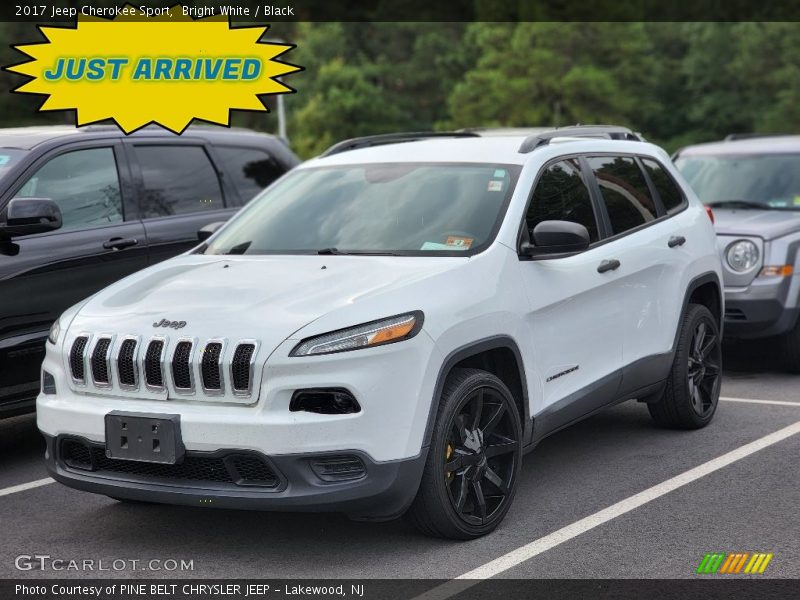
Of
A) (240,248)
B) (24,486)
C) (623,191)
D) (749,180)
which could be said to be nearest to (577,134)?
(623,191)

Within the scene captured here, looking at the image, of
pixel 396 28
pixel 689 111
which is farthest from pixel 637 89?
pixel 396 28

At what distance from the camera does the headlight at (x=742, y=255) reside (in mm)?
9312

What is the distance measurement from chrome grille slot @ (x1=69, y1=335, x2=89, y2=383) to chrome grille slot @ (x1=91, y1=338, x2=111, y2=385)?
0.23 feet

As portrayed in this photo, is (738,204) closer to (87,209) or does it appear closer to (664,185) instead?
(664,185)

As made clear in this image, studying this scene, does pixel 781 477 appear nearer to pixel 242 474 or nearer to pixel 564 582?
pixel 564 582

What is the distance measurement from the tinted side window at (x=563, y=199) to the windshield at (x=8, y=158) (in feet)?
10.6

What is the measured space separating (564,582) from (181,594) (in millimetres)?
1517

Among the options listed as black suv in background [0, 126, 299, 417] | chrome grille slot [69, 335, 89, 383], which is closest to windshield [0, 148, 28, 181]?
black suv in background [0, 126, 299, 417]

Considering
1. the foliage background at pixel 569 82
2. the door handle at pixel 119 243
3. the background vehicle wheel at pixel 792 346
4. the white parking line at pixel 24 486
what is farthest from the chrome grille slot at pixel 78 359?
the foliage background at pixel 569 82

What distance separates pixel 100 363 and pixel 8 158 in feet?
8.84

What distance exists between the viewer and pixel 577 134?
6941 mm

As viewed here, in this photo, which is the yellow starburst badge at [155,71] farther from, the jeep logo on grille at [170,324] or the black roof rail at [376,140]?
the jeep logo on grille at [170,324]

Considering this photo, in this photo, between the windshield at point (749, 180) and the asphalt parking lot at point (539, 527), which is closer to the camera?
the asphalt parking lot at point (539, 527)

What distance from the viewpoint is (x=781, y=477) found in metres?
6.20
